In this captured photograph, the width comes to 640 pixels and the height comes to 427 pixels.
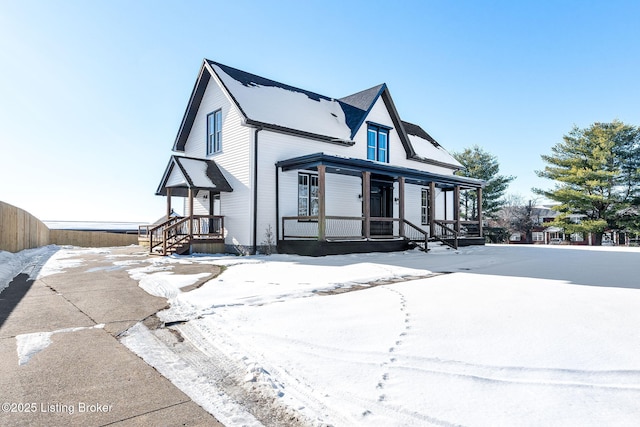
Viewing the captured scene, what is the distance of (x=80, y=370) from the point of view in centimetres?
296

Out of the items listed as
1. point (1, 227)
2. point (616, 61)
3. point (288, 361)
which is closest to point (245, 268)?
point (288, 361)

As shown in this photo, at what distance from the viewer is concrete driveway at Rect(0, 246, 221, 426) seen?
229cm

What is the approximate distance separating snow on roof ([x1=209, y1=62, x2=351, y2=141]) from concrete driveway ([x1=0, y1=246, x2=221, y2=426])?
30.2ft

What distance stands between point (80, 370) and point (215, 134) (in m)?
13.3

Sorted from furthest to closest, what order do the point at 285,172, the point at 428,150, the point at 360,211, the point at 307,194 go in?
the point at 428,150, the point at 360,211, the point at 307,194, the point at 285,172

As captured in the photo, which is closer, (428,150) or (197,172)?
(197,172)

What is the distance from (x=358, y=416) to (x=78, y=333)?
329 centimetres

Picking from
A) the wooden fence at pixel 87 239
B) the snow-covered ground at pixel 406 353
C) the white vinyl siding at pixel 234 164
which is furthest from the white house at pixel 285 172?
the wooden fence at pixel 87 239

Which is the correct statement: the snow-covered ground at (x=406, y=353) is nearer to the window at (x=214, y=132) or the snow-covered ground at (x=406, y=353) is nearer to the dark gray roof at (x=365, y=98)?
the window at (x=214, y=132)

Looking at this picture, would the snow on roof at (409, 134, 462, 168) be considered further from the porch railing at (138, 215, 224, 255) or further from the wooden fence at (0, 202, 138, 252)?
the wooden fence at (0, 202, 138, 252)

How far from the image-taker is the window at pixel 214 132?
48.8 feet

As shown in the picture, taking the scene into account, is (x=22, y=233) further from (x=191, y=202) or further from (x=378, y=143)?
(x=378, y=143)

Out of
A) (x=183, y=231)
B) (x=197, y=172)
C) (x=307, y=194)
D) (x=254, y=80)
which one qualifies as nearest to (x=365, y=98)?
(x=254, y=80)

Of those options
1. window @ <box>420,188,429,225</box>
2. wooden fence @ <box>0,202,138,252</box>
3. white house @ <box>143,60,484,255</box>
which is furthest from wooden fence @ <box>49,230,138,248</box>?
window @ <box>420,188,429,225</box>
